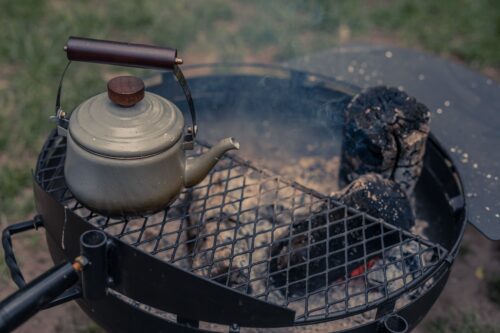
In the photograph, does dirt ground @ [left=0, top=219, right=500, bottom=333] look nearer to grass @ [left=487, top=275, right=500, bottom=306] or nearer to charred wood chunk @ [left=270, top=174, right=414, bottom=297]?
grass @ [left=487, top=275, right=500, bottom=306]

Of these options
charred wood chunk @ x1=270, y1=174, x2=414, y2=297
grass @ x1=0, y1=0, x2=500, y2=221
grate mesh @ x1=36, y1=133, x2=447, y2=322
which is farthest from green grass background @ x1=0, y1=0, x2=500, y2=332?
charred wood chunk @ x1=270, y1=174, x2=414, y2=297

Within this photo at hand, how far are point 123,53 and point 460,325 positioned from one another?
5.79 feet

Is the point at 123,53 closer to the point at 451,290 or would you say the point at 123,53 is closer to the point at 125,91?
the point at 125,91

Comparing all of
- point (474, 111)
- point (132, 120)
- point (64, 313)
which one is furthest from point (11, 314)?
point (474, 111)

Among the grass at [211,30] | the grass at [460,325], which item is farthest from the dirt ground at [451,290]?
the grass at [211,30]

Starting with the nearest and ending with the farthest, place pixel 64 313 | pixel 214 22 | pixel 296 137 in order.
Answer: pixel 64 313
pixel 296 137
pixel 214 22

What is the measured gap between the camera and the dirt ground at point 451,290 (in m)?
2.28

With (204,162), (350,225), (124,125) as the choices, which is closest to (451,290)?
(350,225)

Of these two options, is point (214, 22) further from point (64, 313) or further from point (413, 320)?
point (413, 320)

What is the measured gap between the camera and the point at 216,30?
13.1ft

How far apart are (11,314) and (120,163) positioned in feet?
1.46

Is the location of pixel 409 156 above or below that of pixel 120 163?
below

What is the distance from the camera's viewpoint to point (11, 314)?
1.18 metres

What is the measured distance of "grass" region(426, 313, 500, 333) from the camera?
2.36m
